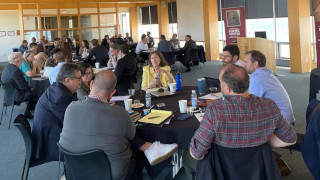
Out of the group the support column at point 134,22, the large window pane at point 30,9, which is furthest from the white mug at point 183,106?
the support column at point 134,22

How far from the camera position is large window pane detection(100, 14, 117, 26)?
19.3 metres

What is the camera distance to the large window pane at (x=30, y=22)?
17672 millimetres

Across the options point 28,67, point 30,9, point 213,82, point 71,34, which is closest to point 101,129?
point 213,82

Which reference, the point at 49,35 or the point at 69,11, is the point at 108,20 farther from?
the point at 49,35

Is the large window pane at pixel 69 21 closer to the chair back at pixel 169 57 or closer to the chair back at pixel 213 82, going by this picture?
the chair back at pixel 169 57

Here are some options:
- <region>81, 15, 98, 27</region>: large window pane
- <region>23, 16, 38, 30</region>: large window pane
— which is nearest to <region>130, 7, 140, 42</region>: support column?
<region>81, 15, 98, 27</region>: large window pane

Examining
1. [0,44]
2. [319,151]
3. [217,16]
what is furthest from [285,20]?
[0,44]

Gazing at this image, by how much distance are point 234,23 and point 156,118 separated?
32.9ft

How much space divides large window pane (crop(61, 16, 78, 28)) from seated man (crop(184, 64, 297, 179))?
17470 millimetres

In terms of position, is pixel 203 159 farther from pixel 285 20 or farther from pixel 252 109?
pixel 285 20

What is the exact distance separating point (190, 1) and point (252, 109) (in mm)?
14677

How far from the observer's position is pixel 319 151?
8.51 feet

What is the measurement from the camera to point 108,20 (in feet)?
64.1

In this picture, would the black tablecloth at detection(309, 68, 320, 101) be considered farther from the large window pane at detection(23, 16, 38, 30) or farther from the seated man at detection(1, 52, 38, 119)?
the large window pane at detection(23, 16, 38, 30)
